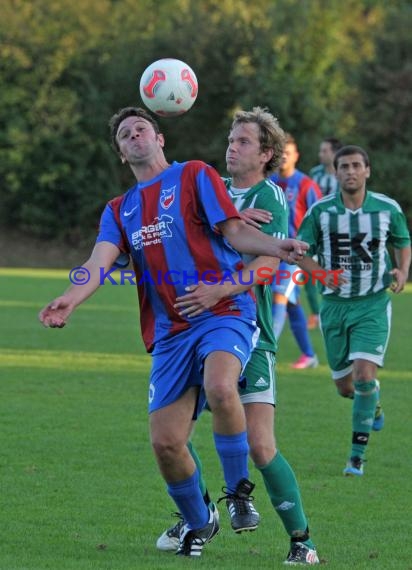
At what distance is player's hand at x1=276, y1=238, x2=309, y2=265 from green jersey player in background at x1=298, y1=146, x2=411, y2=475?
3.18 meters

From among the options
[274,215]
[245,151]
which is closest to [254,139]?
[245,151]

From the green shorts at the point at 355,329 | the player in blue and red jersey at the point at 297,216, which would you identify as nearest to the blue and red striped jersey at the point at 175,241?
the green shorts at the point at 355,329

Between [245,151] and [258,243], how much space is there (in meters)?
1.06

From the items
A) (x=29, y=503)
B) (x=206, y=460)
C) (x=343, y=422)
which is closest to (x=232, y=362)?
(x=29, y=503)

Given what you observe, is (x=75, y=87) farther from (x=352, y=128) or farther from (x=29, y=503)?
(x=29, y=503)

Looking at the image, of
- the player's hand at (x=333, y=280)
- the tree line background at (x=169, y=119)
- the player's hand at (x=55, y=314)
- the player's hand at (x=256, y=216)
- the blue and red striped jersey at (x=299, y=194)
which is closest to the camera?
the player's hand at (x=55, y=314)

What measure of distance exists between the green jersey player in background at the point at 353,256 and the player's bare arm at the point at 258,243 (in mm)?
3015

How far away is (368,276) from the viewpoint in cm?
867

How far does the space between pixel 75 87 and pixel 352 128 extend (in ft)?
33.7

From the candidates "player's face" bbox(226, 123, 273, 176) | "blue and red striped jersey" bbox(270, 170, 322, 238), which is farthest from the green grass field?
"player's face" bbox(226, 123, 273, 176)

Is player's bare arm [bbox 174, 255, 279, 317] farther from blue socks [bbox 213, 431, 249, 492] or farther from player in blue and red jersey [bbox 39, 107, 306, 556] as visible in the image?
blue socks [bbox 213, 431, 249, 492]

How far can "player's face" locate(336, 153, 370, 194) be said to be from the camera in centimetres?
855

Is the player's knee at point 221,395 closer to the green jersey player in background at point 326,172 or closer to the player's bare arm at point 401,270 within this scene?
the player's bare arm at point 401,270

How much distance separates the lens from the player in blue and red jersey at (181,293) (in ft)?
17.8
